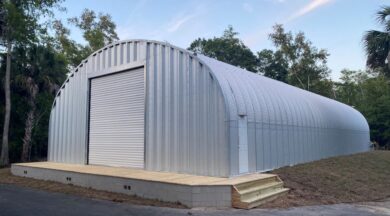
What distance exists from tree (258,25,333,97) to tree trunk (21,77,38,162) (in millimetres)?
28808

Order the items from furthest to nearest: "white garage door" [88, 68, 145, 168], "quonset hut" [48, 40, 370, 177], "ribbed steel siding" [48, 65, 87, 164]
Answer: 1. "ribbed steel siding" [48, 65, 87, 164]
2. "white garage door" [88, 68, 145, 168]
3. "quonset hut" [48, 40, 370, 177]

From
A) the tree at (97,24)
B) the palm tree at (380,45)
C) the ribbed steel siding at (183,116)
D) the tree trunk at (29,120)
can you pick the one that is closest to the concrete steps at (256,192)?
the ribbed steel siding at (183,116)

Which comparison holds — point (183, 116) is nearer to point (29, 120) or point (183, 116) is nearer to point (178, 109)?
point (178, 109)

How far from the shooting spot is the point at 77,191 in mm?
9906

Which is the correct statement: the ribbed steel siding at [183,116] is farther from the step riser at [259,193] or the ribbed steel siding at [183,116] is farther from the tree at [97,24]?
the tree at [97,24]

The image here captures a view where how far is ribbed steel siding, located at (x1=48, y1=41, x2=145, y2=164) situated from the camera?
13.3 metres

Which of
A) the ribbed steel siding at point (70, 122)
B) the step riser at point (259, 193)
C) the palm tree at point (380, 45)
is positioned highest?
the palm tree at point (380, 45)

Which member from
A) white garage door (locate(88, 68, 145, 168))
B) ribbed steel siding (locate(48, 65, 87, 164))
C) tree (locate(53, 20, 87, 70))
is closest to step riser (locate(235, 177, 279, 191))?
white garage door (locate(88, 68, 145, 168))

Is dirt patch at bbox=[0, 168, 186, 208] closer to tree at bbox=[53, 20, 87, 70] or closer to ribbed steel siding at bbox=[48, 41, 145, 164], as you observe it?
ribbed steel siding at bbox=[48, 41, 145, 164]

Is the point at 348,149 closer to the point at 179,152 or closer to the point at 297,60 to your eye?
the point at 179,152

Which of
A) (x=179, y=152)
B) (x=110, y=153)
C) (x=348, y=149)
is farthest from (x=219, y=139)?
(x=348, y=149)

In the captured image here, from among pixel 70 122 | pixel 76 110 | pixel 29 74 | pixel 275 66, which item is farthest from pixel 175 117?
pixel 275 66

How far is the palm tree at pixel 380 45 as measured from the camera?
14.7 meters

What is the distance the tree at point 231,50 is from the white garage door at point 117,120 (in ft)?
94.2
